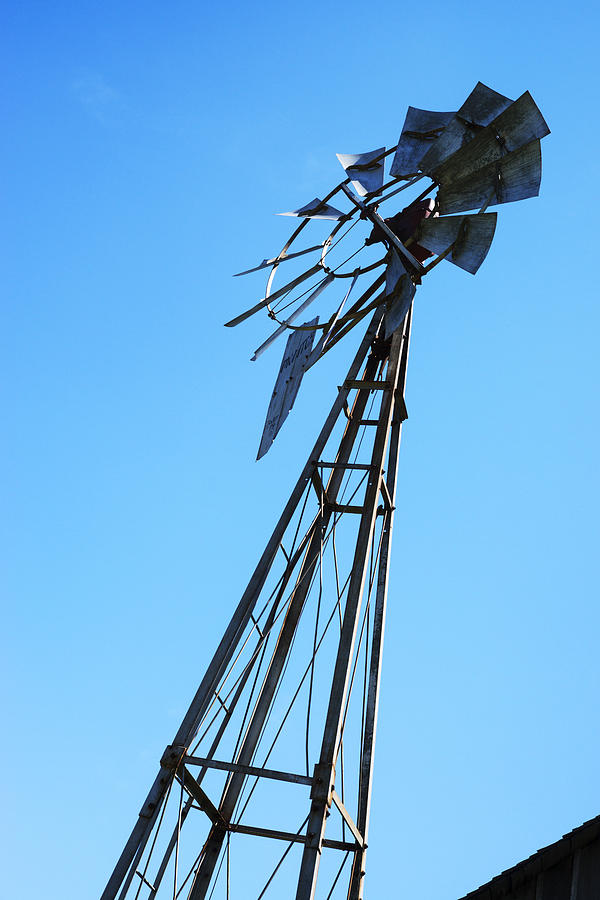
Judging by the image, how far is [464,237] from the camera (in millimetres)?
10828

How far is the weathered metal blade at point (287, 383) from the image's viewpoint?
11.8m

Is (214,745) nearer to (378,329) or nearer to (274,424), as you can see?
(274,424)

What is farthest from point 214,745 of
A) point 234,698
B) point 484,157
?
point 484,157

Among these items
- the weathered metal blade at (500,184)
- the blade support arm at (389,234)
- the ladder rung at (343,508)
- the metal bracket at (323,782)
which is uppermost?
the weathered metal blade at (500,184)

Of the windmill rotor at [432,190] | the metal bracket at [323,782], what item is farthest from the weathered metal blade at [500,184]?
the metal bracket at [323,782]

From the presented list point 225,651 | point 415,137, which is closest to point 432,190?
point 415,137

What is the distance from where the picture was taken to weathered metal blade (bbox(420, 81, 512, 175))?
11.0m

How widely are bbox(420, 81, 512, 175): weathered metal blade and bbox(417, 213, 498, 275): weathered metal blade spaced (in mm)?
728

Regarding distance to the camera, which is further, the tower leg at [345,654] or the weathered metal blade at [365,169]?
the weathered metal blade at [365,169]

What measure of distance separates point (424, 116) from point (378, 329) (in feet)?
8.69

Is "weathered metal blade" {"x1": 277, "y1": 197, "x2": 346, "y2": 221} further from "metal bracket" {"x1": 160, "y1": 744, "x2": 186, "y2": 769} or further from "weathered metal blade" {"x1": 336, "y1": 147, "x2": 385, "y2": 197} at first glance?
"metal bracket" {"x1": 160, "y1": 744, "x2": 186, "y2": 769}

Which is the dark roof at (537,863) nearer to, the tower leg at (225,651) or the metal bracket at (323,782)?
the metal bracket at (323,782)

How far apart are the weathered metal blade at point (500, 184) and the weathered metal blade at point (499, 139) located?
0.07 metres

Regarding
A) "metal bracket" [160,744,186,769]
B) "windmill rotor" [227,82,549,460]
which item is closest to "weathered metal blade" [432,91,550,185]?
"windmill rotor" [227,82,549,460]
